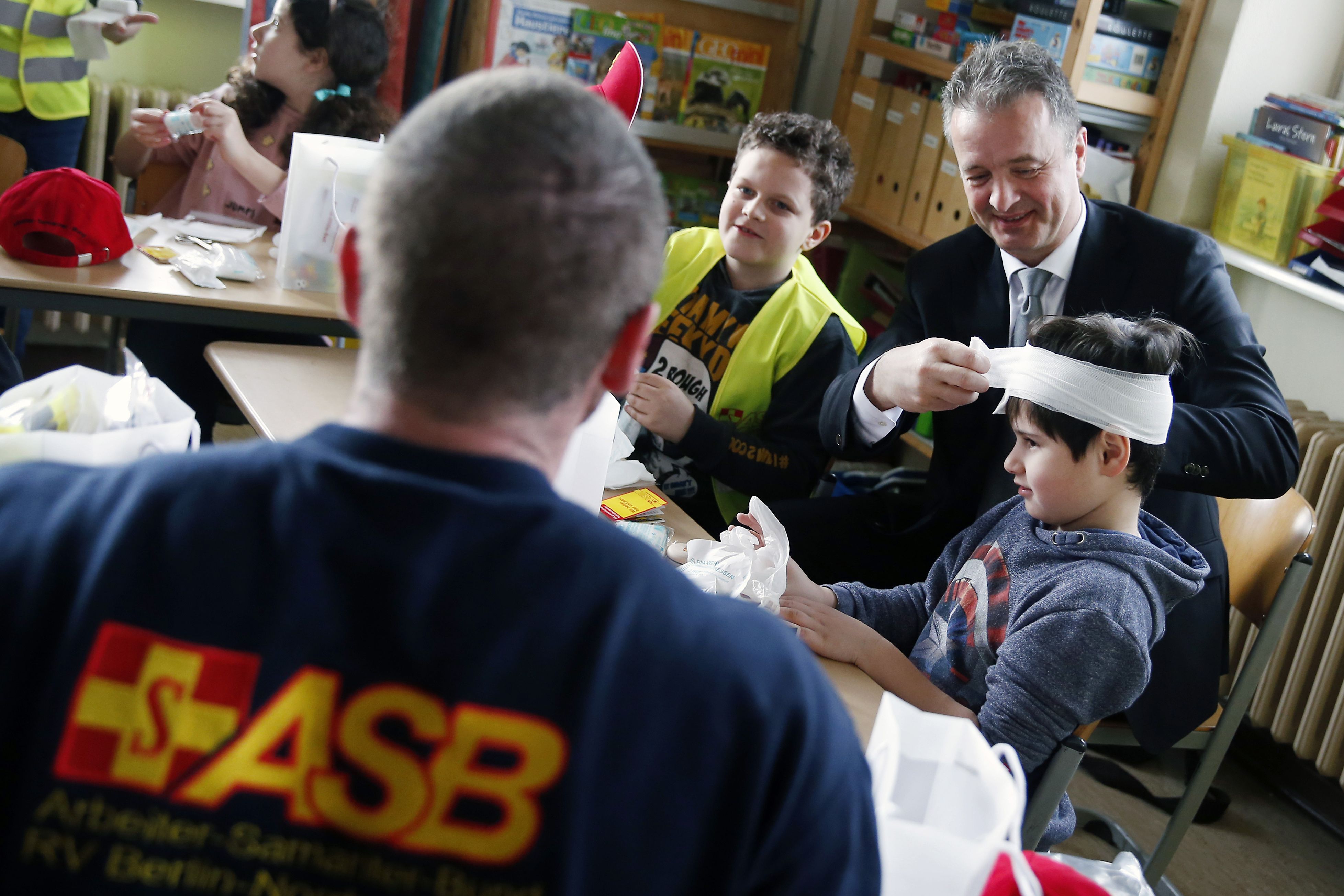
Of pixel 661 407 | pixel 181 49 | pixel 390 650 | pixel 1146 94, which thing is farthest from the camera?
pixel 181 49

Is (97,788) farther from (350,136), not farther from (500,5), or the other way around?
(500,5)

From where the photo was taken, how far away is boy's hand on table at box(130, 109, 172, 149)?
7.75 feet

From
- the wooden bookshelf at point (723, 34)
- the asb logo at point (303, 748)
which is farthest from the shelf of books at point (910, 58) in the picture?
the asb logo at point (303, 748)

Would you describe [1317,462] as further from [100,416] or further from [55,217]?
[55,217]

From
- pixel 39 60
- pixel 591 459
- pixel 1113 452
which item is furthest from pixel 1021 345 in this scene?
pixel 39 60

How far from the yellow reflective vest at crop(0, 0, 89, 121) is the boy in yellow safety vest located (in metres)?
1.75

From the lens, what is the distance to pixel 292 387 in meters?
1.76

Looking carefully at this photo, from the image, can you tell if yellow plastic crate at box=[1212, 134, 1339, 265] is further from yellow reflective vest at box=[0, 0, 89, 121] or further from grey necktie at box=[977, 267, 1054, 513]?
yellow reflective vest at box=[0, 0, 89, 121]

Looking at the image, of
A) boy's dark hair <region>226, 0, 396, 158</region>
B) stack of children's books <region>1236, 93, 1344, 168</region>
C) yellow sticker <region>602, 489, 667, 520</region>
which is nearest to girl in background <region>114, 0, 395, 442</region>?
boy's dark hair <region>226, 0, 396, 158</region>

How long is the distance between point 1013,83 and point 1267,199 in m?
1.03

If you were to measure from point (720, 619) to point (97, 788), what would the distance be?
1.02 feet

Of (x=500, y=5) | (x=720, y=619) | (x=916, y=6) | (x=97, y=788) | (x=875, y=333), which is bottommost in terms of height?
(x=875, y=333)

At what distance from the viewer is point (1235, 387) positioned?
1823mm

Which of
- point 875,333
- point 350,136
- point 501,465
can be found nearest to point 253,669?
point 501,465
